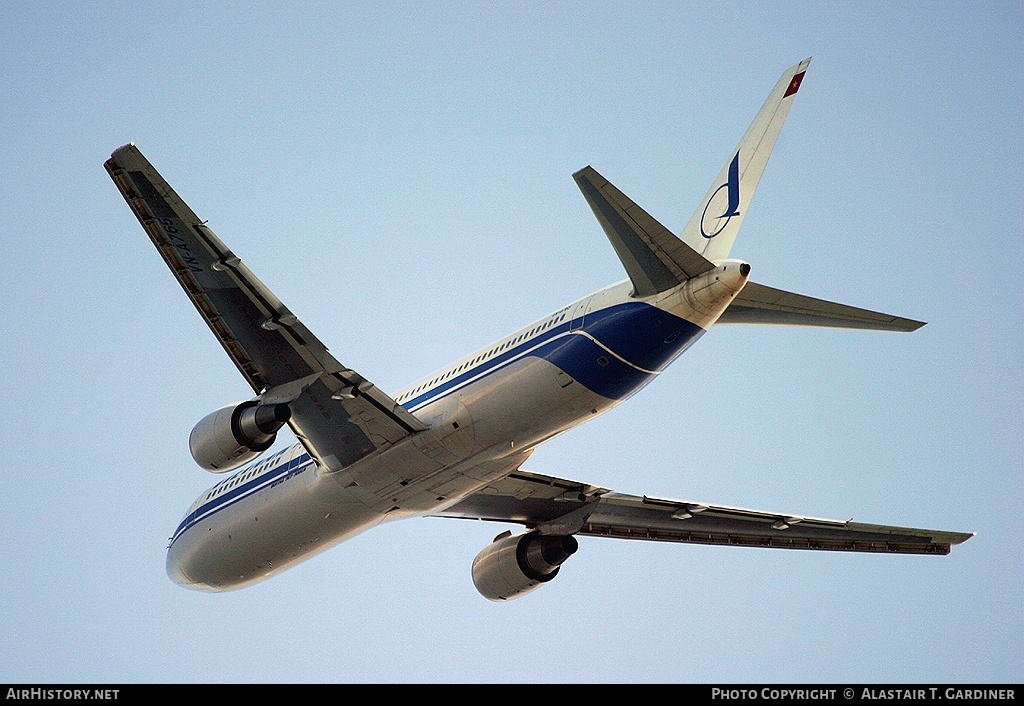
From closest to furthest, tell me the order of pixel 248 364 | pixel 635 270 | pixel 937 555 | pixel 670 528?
1. pixel 635 270
2. pixel 248 364
3. pixel 937 555
4. pixel 670 528

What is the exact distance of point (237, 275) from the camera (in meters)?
21.6

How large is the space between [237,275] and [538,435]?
6.25m

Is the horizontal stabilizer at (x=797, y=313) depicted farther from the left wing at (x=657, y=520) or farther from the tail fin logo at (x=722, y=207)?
the left wing at (x=657, y=520)

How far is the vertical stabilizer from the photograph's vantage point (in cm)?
2344

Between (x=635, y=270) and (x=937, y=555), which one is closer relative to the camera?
(x=635, y=270)

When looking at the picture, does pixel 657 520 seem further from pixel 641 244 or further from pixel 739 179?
pixel 641 244

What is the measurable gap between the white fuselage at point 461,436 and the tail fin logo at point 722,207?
2487 mm

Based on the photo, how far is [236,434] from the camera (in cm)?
2345

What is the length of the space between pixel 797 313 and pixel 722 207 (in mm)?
3001

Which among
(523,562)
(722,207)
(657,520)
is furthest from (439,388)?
(657,520)

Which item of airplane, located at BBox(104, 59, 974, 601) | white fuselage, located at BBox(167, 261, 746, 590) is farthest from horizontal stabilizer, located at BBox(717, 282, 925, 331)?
white fuselage, located at BBox(167, 261, 746, 590)

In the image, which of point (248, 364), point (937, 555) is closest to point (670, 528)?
point (937, 555)
